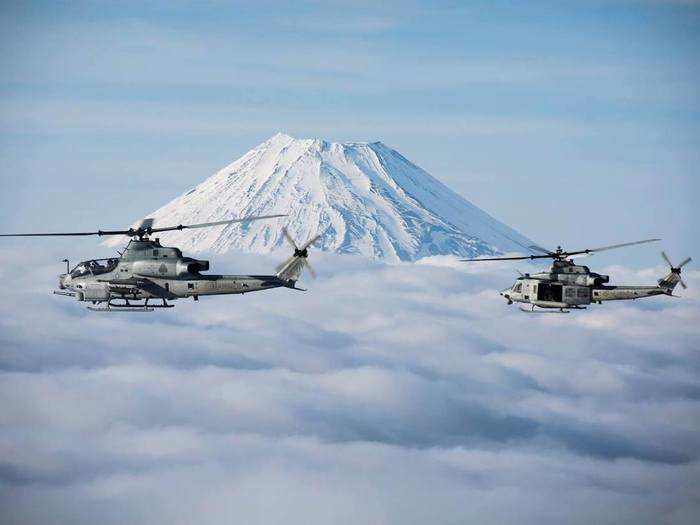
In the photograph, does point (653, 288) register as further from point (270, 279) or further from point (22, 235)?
point (22, 235)

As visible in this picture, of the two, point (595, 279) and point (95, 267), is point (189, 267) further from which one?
point (595, 279)

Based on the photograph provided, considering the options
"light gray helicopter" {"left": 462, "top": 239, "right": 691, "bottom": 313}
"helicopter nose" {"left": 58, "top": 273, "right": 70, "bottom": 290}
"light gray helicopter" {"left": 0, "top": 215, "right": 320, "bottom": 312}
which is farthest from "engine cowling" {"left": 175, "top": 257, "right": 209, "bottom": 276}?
"light gray helicopter" {"left": 462, "top": 239, "right": 691, "bottom": 313}

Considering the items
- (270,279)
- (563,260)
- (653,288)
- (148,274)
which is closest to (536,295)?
(563,260)

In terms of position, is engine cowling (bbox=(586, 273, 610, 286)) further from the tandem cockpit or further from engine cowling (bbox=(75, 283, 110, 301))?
engine cowling (bbox=(75, 283, 110, 301))

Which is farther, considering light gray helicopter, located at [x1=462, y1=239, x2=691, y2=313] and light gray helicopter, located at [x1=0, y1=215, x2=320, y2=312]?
light gray helicopter, located at [x1=462, y1=239, x2=691, y2=313]

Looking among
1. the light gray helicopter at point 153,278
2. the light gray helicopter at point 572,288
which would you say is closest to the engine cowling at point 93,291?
the light gray helicopter at point 153,278

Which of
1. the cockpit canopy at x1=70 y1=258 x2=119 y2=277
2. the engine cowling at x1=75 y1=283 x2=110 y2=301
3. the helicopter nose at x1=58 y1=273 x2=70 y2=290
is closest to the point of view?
the engine cowling at x1=75 y1=283 x2=110 y2=301

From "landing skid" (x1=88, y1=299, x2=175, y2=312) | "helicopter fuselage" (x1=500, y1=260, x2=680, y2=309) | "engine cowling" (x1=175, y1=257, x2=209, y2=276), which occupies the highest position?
"helicopter fuselage" (x1=500, y1=260, x2=680, y2=309)

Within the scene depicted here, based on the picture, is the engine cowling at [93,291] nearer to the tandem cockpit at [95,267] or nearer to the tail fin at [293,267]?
the tandem cockpit at [95,267]

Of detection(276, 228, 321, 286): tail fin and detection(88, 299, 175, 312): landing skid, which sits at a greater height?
detection(276, 228, 321, 286): tail fin

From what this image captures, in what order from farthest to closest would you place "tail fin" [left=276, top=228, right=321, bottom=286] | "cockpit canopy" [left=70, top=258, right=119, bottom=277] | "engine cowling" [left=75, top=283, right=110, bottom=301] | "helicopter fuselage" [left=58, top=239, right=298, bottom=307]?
"cockpit canopy" [left=70, top=258, right=119, bottom=277]
"engine cowling" [left=75, top=283, right=110, bottom=301]
"helicopter fuselage" [left=58, top=239, right=298, bottom=307]
"tail fin" [left=276, top=228, right=321, bottom=286]
